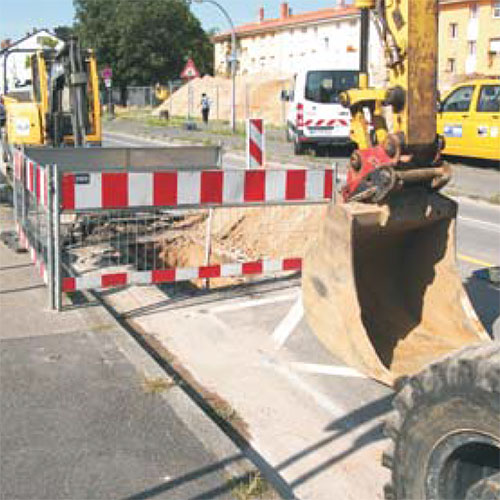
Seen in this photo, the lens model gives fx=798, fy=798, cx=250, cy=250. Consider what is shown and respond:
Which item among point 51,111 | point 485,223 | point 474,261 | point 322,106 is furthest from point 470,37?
point 474,261

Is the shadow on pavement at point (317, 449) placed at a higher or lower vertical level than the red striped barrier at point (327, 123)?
lower

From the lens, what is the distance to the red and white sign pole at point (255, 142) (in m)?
10.4

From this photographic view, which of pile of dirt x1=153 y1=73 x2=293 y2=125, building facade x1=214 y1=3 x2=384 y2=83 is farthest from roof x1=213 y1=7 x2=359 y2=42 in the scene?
pile of dirt x1=153 y1=73 x2=293 y2=125

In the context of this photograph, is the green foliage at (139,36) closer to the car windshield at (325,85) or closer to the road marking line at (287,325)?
the car windshield at (325,85)

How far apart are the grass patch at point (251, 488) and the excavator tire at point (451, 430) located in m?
0.78

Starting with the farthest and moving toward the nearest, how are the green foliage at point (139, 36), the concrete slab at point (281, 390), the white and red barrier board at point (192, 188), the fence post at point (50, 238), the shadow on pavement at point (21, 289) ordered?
the green foliage at point (139, 36) → the shadow on pavement at point (21, 289) → the white and red barrier board at point (192, 188) → the fence post at point (50, 238) → the concrete slab at point (281, 390)

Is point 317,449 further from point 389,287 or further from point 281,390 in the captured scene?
point 389,287

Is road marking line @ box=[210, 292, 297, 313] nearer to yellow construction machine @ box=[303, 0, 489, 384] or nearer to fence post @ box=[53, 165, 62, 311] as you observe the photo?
fence post @ box=[53, 165, 62, 311]

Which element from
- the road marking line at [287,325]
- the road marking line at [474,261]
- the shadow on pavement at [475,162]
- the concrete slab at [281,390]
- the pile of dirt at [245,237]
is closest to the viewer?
the concrete slab at [281,390]

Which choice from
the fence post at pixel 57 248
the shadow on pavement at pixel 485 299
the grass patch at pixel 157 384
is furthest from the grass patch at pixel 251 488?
the fence post at pixel 57 248

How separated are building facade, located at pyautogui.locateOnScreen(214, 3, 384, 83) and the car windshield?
6181cm

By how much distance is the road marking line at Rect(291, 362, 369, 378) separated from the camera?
5664mm

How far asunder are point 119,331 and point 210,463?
7.76 feet

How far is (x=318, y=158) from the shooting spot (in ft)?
76.8
